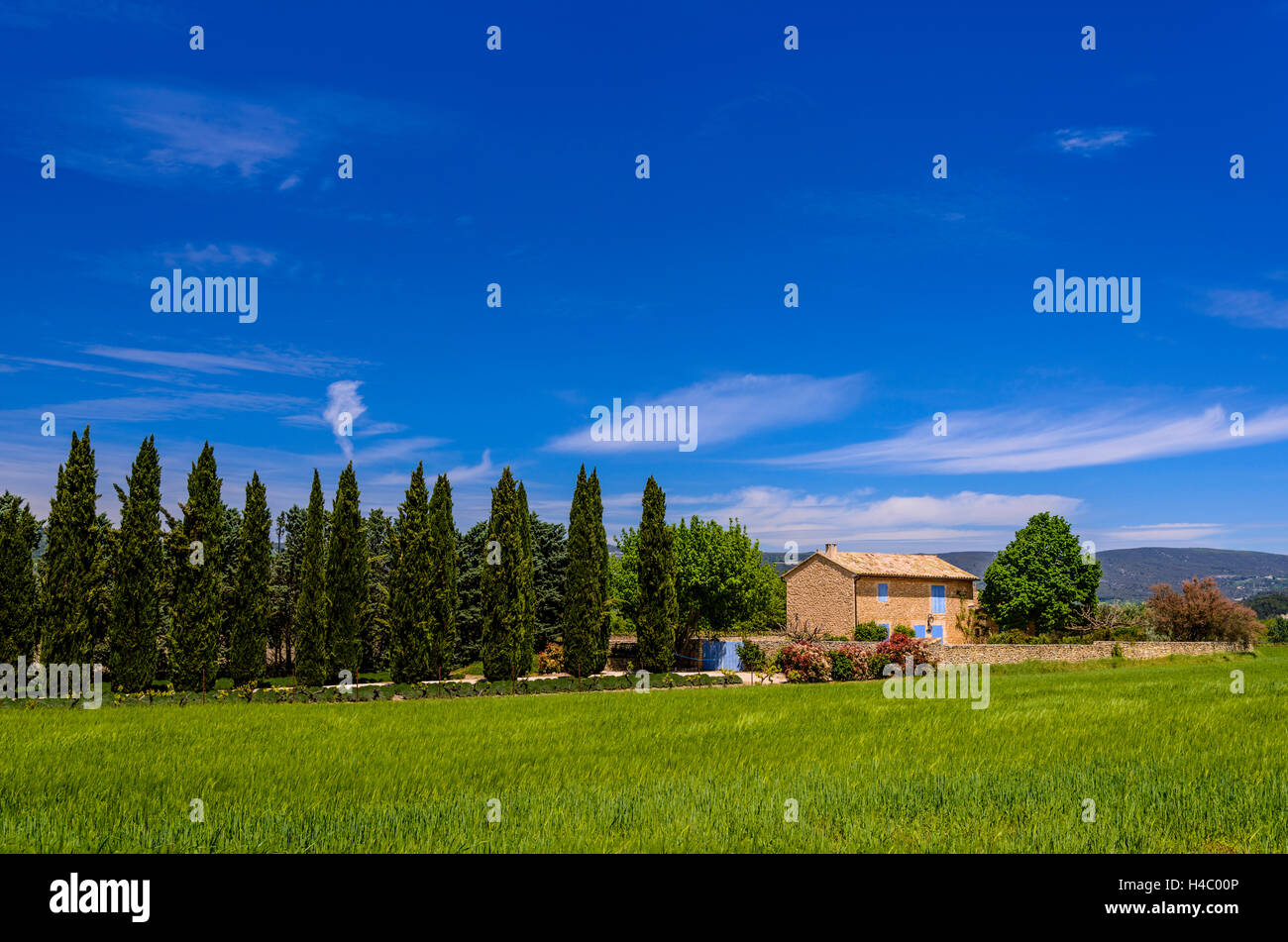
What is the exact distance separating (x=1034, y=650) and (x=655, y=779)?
40.6 m

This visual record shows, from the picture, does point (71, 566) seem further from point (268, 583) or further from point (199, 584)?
point (268, 583)

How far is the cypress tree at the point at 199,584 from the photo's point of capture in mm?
28531

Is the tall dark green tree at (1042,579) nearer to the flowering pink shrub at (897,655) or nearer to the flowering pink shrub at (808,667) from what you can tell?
the flowering pink shrub at (897,655)

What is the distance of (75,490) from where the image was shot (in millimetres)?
27531

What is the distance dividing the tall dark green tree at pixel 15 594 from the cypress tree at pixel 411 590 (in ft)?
41.4

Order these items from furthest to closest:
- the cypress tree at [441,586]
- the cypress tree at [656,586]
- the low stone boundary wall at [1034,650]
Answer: the low stone boundary wall at [1034,650], the cypress tree at [656,586], the cypress tree at [441,586]

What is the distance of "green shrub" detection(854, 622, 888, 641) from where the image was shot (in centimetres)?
4822

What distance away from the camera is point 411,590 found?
32156mm

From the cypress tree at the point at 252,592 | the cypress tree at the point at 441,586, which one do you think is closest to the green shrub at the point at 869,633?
the cypress tree at the point at 441,586

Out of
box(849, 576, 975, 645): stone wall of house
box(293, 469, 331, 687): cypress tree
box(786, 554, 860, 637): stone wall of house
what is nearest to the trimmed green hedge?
box(293, 469, 331, 687): cypress tree

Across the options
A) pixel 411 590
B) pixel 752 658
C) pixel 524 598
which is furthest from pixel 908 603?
pixel 411 590

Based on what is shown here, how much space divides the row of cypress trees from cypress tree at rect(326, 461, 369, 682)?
0.05 meters

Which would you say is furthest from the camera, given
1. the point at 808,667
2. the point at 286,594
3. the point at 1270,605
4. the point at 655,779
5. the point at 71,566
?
the point at 1270,605
